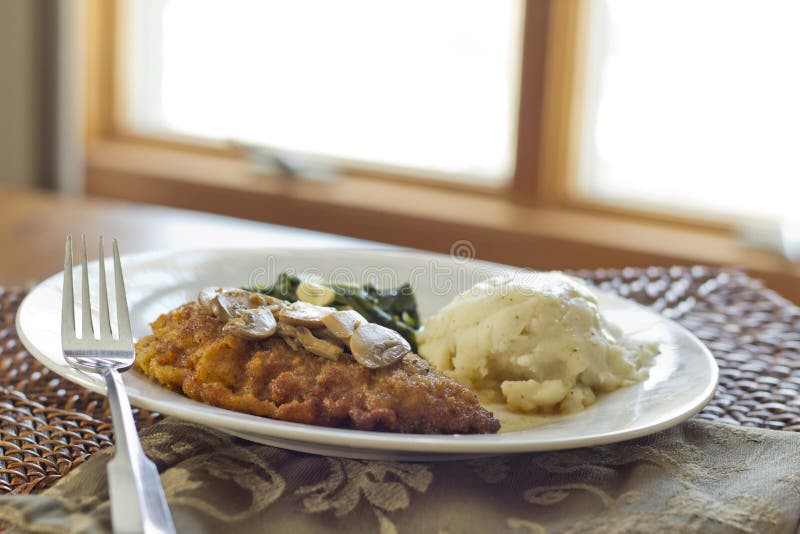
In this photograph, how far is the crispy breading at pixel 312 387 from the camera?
1233 millimetres

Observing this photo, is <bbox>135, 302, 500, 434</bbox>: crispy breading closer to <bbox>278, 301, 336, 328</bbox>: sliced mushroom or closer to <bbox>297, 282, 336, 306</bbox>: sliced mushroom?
<bbox>278, 301, 336, 328</bbox>: sliced mushroom

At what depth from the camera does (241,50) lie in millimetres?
3941

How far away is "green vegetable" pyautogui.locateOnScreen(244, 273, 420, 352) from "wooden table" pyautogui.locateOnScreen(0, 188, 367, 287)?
85 cm

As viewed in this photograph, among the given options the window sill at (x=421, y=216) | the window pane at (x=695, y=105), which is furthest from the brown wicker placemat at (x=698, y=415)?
the window pane at (x=695, y=105)

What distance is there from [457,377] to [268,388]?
357 millimetres

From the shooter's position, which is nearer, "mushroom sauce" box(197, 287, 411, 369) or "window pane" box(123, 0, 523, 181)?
"mushroom sauce" box(197, 287, 411, 369)

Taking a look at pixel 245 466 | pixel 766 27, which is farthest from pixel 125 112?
pixel 245 466

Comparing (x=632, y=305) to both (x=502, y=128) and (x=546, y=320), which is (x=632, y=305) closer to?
(x=546, y=320)

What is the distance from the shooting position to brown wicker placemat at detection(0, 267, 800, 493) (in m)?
1.32

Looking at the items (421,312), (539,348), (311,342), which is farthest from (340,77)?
(311,342)

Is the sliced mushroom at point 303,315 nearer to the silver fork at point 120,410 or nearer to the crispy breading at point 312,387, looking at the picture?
the crispy breading at point 312,387

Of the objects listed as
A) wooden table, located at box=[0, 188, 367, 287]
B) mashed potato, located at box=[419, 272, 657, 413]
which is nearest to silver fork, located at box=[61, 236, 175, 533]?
mashed potato, located at box=[419, 272, 657, 413]

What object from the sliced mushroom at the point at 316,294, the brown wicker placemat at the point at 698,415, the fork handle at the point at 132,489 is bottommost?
the brown wicker placemat at the point at 698,415

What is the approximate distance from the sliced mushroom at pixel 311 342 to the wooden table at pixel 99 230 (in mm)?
1256
